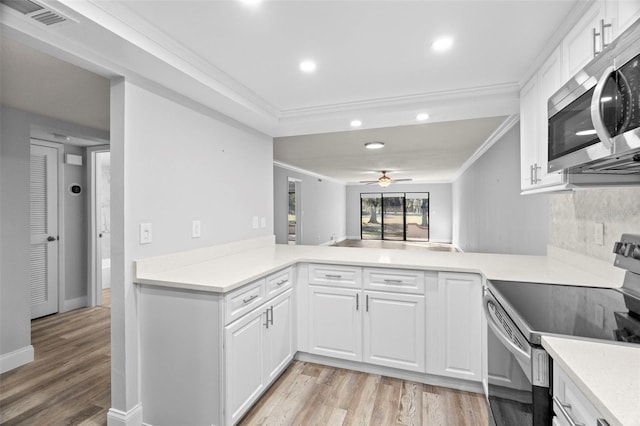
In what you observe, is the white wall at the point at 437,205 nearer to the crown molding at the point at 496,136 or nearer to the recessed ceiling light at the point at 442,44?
the crown molding at the point at 496,136

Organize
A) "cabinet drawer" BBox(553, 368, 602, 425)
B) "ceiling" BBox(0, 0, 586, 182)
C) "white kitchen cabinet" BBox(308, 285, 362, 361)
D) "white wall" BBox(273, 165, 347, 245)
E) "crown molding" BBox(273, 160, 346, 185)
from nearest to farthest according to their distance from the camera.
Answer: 1. "cabinet drawer" BBox(553, 368, 602, 425)
2. "ceiling" BBox(0, 0, 586, 182)
3. "white kitchen cabinet" BBox(308, 285, 362, 361)
4. "crown molding" BBox(273, 160, 346, 185)
5. "white wall" BBox(273, 165, 347, 245)

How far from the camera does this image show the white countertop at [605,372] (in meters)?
0.66

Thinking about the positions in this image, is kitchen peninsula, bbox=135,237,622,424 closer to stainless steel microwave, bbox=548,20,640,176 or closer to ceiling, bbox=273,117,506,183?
stainless steel microwave, bbox=548,20,640,176

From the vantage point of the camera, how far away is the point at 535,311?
49.9 inches

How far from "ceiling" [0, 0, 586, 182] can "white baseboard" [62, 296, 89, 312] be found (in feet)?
7.94

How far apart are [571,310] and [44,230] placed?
4.85 metres

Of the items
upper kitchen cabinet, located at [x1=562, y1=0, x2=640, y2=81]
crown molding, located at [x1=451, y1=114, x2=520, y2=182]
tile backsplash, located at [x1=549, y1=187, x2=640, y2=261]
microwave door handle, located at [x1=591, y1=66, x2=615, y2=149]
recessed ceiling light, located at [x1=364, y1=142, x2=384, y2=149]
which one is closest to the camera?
microwave door handle, located at [x1=591, y1=66, x2=615, y2=149]

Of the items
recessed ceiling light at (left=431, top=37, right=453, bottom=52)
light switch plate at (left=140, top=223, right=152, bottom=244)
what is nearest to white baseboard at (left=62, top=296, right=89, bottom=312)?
light switch plate at (left=140, top=223, right=152, bottom=244)

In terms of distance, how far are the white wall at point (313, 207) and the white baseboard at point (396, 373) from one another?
4542 millimetres

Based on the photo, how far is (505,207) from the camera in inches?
154

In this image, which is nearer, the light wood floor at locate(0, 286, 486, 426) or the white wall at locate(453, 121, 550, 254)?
the light wood floor at locate(0, 286, 486, 426)

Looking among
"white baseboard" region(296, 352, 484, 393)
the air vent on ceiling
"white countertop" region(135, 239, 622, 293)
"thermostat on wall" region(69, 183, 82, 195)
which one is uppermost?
the air vent on ceiling

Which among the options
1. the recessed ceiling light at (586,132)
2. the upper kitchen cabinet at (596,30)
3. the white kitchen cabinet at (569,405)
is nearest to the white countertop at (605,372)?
the white kitchen cabinet at (569,405)

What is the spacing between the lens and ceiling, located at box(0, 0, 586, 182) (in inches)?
57.4
